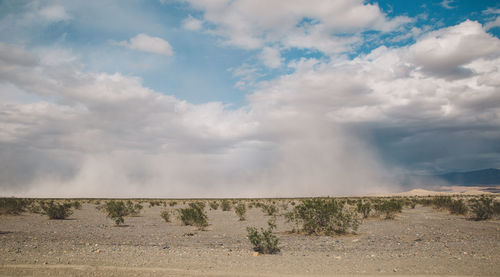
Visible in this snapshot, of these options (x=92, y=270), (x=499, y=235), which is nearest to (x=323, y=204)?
(x=499, y=235)

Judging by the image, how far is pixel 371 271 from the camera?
9.14 meters

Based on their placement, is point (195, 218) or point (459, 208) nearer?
point (195, 218)

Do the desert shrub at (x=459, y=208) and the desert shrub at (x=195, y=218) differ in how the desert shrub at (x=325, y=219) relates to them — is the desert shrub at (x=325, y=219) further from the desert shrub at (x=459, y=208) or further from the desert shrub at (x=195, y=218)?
the desert shrub at (x=459, y=208)

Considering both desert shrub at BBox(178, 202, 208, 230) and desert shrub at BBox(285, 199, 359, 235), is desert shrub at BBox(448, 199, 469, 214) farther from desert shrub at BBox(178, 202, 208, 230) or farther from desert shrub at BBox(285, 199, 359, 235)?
desert shrub at BBox(178, 202, 208, 230)

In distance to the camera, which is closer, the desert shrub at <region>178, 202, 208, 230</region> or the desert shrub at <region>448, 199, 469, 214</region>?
the desert shrub at <region>178, 202, 208, 230</region>

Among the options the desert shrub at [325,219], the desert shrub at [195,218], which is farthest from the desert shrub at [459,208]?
the desert shrub at [195,218]

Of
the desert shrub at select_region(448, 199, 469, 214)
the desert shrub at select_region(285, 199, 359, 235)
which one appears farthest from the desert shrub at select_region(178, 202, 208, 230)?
the desert shrub at select_region(448, 199, 469, 214)

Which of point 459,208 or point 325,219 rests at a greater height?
point 325,219

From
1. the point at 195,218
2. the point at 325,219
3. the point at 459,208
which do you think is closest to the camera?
the point at 325,219

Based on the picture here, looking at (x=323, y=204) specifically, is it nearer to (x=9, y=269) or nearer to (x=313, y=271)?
(x=313, y=271)

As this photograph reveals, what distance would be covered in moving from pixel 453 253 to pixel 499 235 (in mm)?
8466

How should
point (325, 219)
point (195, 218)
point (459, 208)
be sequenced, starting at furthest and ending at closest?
1. point (459, 208)
2. point (195, 218)
3. point (325, 219)

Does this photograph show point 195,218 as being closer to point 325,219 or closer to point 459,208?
point 325,219

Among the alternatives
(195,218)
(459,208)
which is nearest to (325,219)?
(195,218)
